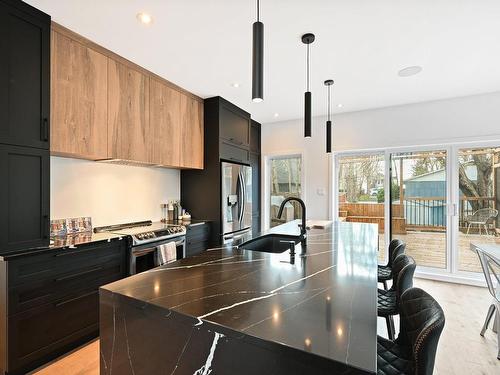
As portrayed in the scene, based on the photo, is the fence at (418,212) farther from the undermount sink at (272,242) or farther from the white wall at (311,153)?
the undermount sink at (272,242)

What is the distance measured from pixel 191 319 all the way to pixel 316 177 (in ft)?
13.7

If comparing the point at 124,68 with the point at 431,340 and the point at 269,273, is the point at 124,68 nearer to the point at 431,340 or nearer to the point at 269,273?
the point at 269,273

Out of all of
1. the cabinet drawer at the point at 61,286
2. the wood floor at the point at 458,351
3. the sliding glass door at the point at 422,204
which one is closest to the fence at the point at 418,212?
the sliding glass door at the point at 422,204

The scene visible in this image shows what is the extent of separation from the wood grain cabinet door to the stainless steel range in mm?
970

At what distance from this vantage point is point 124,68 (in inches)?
107

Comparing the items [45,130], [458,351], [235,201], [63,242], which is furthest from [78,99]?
[458,351]

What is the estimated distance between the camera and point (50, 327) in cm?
197

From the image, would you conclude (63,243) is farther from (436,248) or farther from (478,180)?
(478,180)

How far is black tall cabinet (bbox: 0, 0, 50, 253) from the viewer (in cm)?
181

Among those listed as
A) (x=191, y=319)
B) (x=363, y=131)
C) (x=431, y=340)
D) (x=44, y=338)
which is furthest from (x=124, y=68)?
(x=363, y=131)

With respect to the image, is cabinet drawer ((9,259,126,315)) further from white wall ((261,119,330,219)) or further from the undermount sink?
white wall ((261,119,330,219))

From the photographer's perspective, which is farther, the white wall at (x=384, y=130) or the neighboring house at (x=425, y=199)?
the neighboring house at (x=425, y=199)

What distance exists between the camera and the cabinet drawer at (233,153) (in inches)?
152

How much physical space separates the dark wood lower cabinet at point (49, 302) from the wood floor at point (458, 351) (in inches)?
4.5
